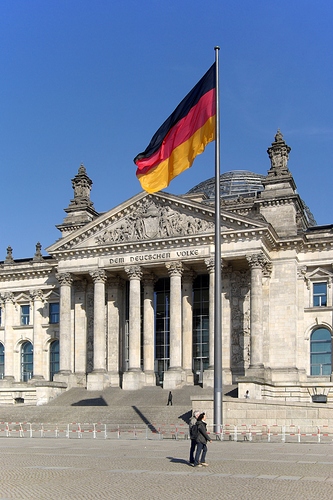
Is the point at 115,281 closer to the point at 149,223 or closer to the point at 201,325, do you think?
the point at 149,223

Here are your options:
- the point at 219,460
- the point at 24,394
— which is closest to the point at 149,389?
the point at 24,394

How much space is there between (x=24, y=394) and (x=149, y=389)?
16.5 meters

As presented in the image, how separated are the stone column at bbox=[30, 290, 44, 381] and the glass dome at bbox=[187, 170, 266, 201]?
20.0 meters

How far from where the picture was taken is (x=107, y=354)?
2606 inches

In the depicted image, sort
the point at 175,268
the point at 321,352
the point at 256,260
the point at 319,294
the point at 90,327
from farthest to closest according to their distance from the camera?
the point at 90,327
the point at 319,294
the point at 321,352
the point at 175,268
the point at 256,260

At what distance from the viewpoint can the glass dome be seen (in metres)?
Answer: 74.8

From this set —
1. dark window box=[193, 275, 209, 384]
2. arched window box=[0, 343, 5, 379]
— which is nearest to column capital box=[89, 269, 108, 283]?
dark window box=[193, 275, 209, 384]

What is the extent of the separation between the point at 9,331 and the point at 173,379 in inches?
930

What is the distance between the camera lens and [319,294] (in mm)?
61781

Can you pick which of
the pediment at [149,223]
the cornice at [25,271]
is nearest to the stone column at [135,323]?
the pediment at [149,223]

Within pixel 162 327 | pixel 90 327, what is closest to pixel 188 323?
pixel 162 327

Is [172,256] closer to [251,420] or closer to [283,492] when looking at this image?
[251,420]

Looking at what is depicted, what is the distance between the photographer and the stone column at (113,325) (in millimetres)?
66062

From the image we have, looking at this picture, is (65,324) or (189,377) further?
(65,324)
